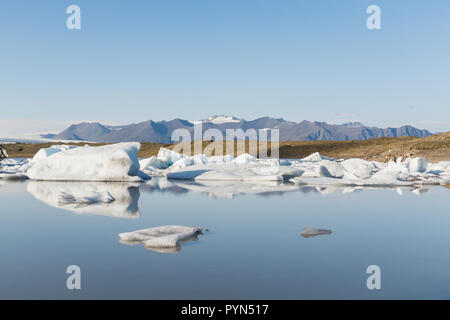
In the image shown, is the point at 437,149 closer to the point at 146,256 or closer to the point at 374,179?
the point at 374,179

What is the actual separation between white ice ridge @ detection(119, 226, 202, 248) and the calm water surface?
0.63 ft

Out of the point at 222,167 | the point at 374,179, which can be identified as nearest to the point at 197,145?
the point at 222,167

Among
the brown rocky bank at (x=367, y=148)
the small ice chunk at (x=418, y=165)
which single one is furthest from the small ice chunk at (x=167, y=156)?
the brown rocky bank at (x=367, y=148)

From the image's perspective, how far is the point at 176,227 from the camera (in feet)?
21.7

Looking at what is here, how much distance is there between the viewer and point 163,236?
6.08 metres

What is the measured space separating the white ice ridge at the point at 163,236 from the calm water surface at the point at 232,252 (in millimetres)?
193

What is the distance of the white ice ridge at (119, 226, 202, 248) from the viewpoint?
5742mm

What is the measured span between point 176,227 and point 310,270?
2.66 metres

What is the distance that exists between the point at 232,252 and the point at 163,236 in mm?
1207

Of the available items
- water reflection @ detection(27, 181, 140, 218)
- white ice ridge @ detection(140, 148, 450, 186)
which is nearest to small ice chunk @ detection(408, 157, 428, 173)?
white ice ridge @ detection(140, 148, 450, 186)

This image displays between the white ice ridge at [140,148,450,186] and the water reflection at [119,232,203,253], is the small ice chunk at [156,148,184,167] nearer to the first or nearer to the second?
the white ice ridge at [140,148,450,186]

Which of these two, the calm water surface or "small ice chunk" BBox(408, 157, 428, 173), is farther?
"small ice chunk" BBox(408, 157, 428, 173)

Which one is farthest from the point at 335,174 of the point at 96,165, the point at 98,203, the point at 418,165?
the point at 98,203

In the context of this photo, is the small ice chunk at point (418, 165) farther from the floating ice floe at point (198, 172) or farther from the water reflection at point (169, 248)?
the water reflection at point (169, 248)
